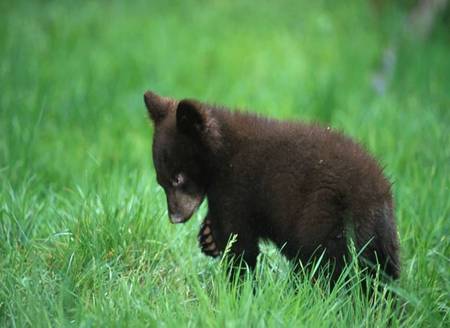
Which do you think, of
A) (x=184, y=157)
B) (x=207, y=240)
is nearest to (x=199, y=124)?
(x=184, y=157)

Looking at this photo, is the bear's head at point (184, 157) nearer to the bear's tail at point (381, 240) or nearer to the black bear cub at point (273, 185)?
the black bear cub at point (273, 185)

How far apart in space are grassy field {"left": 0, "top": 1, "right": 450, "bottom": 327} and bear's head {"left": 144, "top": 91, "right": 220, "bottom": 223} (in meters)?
0.34

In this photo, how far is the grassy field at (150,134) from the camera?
386cm

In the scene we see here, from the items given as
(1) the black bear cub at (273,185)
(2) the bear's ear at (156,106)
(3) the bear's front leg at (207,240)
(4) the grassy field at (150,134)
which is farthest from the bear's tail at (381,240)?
(2) the bear's ear at (156,106)

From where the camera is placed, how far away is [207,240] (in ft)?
15.3

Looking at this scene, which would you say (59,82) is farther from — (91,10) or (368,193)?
(368,193)

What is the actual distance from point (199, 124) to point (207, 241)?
75 centimetres

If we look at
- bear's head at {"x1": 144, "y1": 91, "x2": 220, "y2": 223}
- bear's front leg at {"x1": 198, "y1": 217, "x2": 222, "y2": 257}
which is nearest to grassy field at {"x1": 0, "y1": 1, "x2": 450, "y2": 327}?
bear's front leg at {"x1": 198, "y1": 217, "x2": 222, "y2": 257}

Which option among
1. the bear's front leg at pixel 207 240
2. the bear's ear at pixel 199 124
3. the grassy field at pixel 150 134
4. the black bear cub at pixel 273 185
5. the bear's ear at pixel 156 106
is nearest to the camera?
the grassy field at pixel 150 134

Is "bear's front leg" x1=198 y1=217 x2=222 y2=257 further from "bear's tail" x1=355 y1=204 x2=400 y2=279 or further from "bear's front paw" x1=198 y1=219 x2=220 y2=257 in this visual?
"bear's tail" x1=355 y1=204 x2=400 y2=279

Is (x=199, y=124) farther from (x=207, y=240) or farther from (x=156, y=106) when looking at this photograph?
(x=207, y=240)

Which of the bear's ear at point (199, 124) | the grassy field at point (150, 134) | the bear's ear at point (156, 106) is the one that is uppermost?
the bear's ear at point (199, 124)

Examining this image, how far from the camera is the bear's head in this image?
438cm

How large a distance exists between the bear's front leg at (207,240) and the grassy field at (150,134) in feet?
0.38
